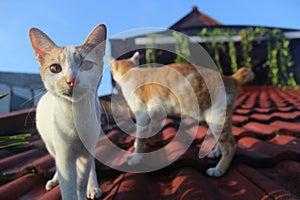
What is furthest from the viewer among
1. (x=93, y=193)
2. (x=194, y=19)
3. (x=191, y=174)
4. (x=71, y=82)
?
(x=194, y=19)

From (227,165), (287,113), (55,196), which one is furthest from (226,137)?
(287,113)

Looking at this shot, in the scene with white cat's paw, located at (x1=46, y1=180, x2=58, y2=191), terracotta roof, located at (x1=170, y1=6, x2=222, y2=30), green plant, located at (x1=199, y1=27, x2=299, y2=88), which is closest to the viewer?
white cat's paw, located at (x1=46, y1=180, x2=58, y2=191)

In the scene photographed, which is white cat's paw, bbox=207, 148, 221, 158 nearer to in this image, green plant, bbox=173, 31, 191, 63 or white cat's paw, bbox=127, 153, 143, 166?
white cat's paw, bbox=127, 153, 143, 166

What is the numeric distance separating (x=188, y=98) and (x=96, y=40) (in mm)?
842

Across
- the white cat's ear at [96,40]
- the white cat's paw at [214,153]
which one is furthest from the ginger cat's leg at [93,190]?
the white cat's paw at [214,153]

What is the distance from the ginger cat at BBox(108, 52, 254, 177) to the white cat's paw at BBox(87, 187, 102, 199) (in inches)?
12.6

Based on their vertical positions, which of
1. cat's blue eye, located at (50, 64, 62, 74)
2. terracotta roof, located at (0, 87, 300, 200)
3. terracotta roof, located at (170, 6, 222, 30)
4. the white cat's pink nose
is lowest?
terracotta roof, located at (0, 87, 300, 200)

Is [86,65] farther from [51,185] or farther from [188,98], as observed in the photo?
[188,98]

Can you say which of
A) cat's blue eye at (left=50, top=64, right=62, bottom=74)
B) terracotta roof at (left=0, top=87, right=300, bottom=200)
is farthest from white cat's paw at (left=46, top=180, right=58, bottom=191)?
cat's blue eye at (left=50, top=64, right=62, bottom=74)

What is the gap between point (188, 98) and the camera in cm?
155

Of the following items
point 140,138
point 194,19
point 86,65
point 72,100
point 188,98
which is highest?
point 194,19

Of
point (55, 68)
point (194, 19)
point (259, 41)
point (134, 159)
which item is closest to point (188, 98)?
point (134, 159)

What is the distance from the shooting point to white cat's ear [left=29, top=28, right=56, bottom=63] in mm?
789

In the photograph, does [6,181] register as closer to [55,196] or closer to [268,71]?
[55,196]
